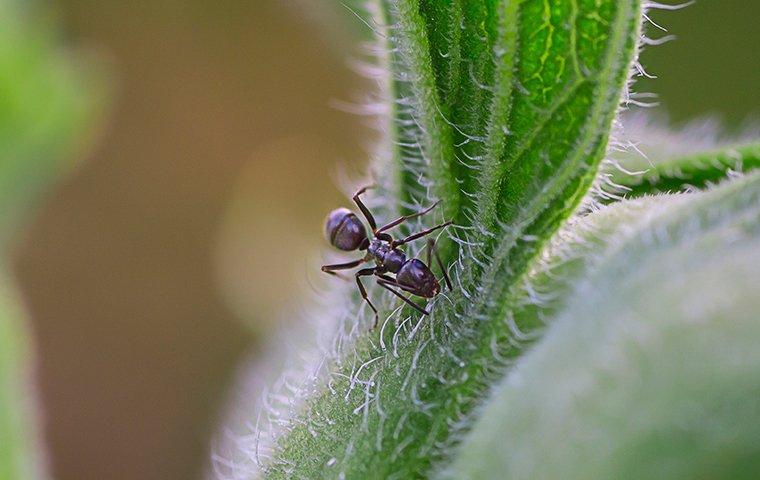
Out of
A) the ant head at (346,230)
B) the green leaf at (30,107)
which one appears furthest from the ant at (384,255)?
the green leaf at (30,107)

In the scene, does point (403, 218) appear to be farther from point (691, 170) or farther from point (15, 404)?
point (15, 404)

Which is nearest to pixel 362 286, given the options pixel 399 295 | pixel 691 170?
pixel 399 295

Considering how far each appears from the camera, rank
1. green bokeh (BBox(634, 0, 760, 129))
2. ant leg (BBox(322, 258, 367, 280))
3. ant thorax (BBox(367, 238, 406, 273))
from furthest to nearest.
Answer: green bokeh (BBox(634, 0, 760, 129)) → ant leg (BBox(322, 258, 367, 280)) → ant thorax (BBox(367, 238, 406, 273))

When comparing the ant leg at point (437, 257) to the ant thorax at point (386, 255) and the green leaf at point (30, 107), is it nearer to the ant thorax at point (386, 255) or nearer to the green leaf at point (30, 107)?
the ant thorax at point (386, 255)

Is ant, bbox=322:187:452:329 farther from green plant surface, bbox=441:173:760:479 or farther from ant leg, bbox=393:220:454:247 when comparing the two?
green plant surface, bbox=441:173:760:479

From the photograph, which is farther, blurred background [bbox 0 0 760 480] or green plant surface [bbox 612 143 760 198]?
blurred background [bbox 0 0 760 480]

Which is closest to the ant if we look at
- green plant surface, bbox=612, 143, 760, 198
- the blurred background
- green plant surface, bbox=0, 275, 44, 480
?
green plant surface, bbox=612, 143, 760, 198

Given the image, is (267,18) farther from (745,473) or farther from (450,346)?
(745,473)
